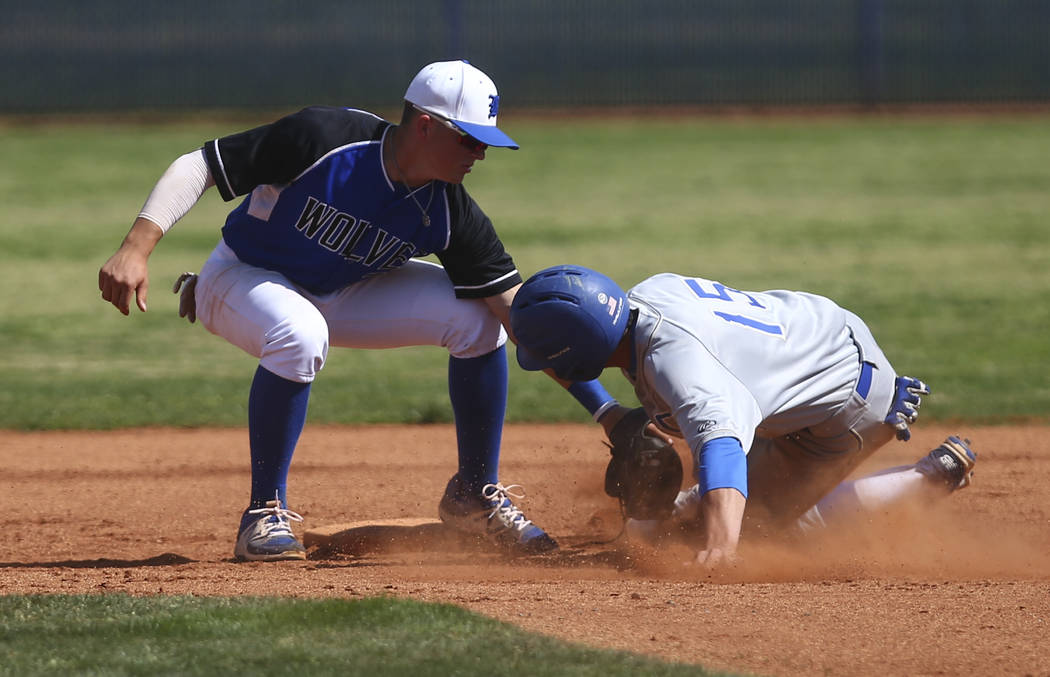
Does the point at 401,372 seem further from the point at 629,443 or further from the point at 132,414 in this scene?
the point at 629,443

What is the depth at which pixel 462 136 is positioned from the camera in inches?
181

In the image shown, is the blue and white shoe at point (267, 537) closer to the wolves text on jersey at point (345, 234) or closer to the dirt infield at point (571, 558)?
the dirt infield at point (571, 558)

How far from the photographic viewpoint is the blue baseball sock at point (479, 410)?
511cm

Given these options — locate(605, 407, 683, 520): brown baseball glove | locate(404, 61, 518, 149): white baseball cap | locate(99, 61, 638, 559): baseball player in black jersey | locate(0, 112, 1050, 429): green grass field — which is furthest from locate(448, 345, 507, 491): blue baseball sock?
locate(0, 112, 1050, 429): green grass field

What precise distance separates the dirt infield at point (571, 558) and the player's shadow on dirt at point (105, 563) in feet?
0.04

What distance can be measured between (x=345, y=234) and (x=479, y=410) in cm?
84

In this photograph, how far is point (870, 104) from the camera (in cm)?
2575

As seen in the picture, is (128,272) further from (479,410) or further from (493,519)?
(493,519)

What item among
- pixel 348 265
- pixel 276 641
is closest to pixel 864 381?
pixel 348 265

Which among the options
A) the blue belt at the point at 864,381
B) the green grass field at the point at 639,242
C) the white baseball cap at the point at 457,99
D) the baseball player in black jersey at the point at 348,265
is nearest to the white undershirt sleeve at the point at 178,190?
the baseball player in black jersey at the point at 348,265

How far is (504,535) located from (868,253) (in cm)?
816

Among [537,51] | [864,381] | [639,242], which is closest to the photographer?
[864,381]

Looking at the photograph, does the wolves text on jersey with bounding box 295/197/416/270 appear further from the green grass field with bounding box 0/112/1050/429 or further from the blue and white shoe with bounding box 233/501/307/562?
A: the green grass field with bounding box 0/112/1050/429

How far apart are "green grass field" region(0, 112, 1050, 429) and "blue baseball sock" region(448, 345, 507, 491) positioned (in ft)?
7.90
